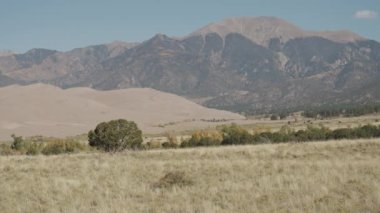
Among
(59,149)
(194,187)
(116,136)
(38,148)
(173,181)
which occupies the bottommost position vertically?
(194,187)

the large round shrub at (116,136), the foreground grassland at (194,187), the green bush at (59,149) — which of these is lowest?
the foreground grassland at (194,187)

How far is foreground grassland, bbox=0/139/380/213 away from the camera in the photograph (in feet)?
48.4

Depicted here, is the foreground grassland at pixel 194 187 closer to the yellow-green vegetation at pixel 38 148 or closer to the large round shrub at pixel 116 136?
the large round shrub at pixel 116 136

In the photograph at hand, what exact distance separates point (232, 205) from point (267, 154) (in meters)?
16.4

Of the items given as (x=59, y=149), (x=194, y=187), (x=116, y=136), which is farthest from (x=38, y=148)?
(x=194, y=187)

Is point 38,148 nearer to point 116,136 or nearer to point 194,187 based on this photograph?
point 116,136

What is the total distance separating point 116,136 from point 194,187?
3162cm

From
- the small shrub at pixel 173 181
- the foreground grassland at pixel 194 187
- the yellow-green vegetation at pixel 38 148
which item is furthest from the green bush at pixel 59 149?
the small shrub at pixel 173 181

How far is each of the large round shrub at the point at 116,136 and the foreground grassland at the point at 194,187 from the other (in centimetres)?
2163

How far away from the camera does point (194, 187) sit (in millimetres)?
18328

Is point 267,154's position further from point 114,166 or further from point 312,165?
point 114,166

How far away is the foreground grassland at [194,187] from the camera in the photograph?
14.8m

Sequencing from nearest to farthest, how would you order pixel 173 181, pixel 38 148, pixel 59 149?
1. pixel 173 181
2. pixel 59 149
3. pixel 38 148

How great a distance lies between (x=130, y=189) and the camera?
1820 centimetres
